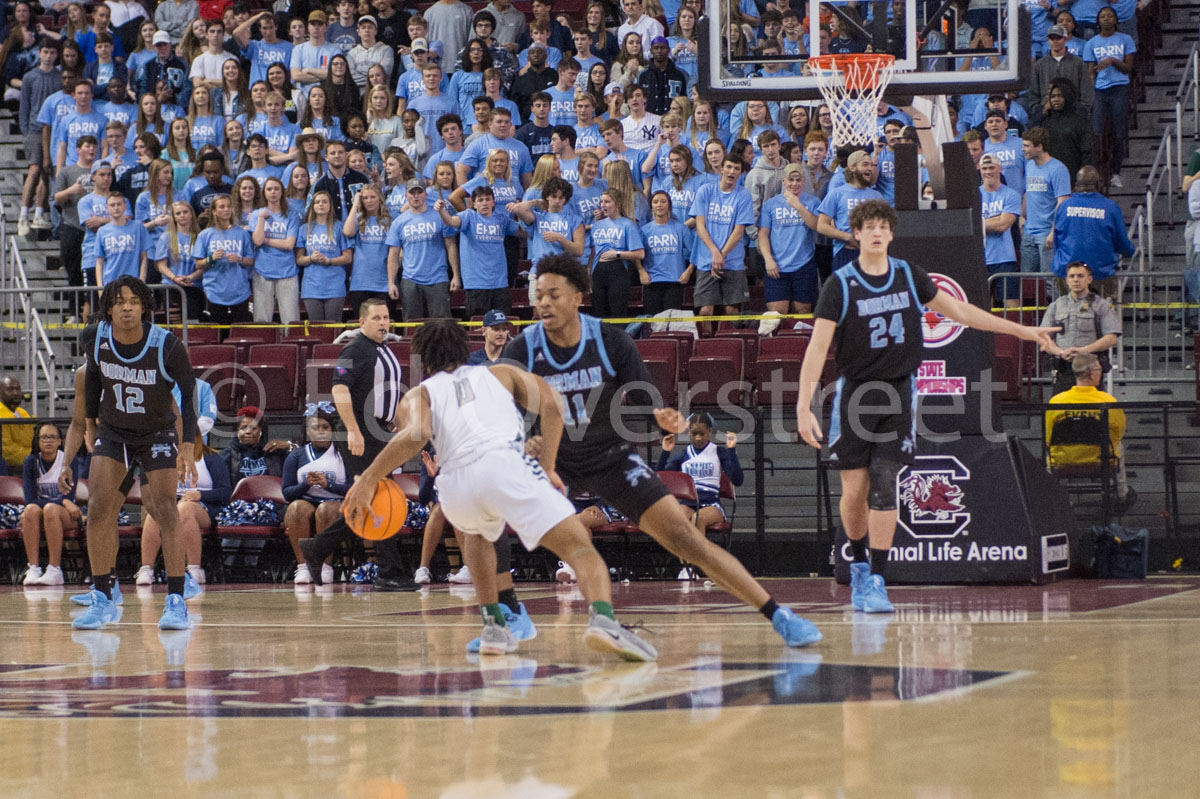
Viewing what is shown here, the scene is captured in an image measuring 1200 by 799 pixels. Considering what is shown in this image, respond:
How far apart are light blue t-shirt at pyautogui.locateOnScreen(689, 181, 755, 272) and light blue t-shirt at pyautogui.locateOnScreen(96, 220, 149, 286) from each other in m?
6.23

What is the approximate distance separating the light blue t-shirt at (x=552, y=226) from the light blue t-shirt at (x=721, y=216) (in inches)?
50.9

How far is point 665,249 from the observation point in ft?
52.5

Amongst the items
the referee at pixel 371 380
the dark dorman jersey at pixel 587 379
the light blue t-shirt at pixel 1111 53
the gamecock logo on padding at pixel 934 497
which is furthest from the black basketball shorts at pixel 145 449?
the light blue t-shirt at pixel 1111 53

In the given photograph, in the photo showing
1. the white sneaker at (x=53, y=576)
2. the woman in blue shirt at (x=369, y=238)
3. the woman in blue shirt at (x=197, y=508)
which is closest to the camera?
the woman in blue shirt at (x=197, y=508)

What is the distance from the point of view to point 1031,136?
50.1 feet

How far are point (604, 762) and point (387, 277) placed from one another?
13.0 metres

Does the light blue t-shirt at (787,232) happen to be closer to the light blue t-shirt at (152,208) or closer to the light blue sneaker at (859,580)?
the light blue t-shirt at (152,208)

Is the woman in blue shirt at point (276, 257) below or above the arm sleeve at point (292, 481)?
above

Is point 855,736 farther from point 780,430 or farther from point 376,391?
point 780,430

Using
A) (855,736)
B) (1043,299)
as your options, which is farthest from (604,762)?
(1043,299)

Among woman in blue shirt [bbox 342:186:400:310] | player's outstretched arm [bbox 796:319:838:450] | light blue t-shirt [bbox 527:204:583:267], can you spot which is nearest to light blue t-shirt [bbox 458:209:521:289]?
light blue t-shirt [bbox 527:204:583:267]

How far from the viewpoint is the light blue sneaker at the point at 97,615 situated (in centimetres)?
945

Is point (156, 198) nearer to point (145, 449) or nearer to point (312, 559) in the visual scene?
point (312, 559)

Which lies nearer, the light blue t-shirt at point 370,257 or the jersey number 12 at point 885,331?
the jersey number 12 at point 885,331
